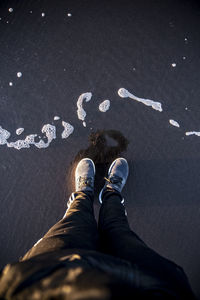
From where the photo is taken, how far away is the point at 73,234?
24.5 inches

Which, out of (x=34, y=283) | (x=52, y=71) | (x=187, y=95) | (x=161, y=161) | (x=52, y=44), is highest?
(x=52, y=44)

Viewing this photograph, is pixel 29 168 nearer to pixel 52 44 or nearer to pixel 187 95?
pixel 52 44

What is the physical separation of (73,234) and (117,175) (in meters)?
0.36

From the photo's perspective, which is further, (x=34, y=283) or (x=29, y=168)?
(x=29, y=168)

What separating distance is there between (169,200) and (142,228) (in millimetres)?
167

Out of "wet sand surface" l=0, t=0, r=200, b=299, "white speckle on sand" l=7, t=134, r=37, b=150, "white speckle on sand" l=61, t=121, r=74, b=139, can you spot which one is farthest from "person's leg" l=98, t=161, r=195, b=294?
"white speckle on sand" l=7, t=134, r=37, b=150

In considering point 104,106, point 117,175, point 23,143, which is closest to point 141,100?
point 104,106

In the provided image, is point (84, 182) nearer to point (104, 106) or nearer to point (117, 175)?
point (117, 175)

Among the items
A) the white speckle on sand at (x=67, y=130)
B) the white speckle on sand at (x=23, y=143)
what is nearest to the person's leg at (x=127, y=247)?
the white speckle on sand at (x=67, y=130)

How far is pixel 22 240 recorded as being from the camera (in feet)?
3.11

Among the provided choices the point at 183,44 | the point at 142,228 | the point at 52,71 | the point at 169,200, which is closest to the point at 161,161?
the point at 169,200

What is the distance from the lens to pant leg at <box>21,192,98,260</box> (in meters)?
0.58

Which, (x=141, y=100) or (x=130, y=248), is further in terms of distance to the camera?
(x=141, y=100)

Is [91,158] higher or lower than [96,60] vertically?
lower
